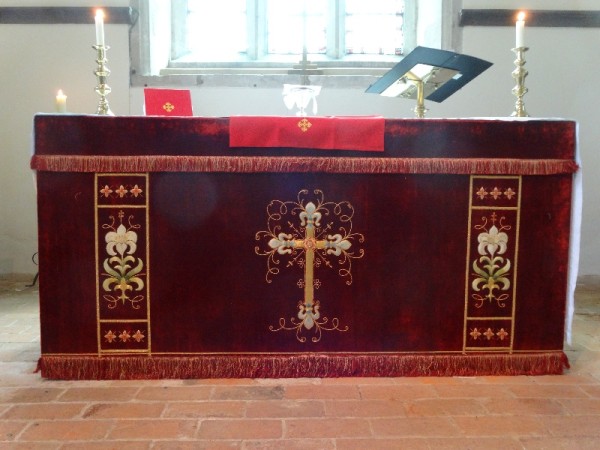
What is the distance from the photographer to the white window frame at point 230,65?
4.39 m

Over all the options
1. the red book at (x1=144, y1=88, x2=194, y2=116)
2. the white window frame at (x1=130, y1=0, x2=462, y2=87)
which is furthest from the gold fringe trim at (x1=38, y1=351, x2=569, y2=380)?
the white window frame at (x1=130, y1=0, x2=462, y2=87)

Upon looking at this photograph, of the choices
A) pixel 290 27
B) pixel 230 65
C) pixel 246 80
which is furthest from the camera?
pixel 290 27

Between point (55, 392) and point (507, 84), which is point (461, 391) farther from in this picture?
point (507, 84)

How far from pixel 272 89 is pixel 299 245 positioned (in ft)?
7.70

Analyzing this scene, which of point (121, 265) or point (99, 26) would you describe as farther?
point (99, 26)

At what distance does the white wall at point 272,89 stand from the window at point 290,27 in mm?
725

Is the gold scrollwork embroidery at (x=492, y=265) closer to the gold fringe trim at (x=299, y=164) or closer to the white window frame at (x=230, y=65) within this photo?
the gold fringe trim at (x=299, y=164)

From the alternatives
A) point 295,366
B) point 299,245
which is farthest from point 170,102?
point 295,366

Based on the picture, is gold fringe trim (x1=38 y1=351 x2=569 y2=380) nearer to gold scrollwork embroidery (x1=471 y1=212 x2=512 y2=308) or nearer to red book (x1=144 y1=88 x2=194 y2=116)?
gold scrollwork embroidery (x1=471 y1=212 x2=512 y2=308)

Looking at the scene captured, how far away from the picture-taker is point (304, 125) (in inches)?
94.0

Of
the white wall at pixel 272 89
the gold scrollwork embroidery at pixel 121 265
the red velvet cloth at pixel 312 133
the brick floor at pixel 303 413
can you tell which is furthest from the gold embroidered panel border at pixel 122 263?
the white wall at pixel 272 89

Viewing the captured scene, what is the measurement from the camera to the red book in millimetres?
2891

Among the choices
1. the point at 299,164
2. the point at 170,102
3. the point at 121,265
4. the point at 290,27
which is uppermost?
the point at 290,27

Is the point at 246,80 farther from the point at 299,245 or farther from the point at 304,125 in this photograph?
the point at 299,245
